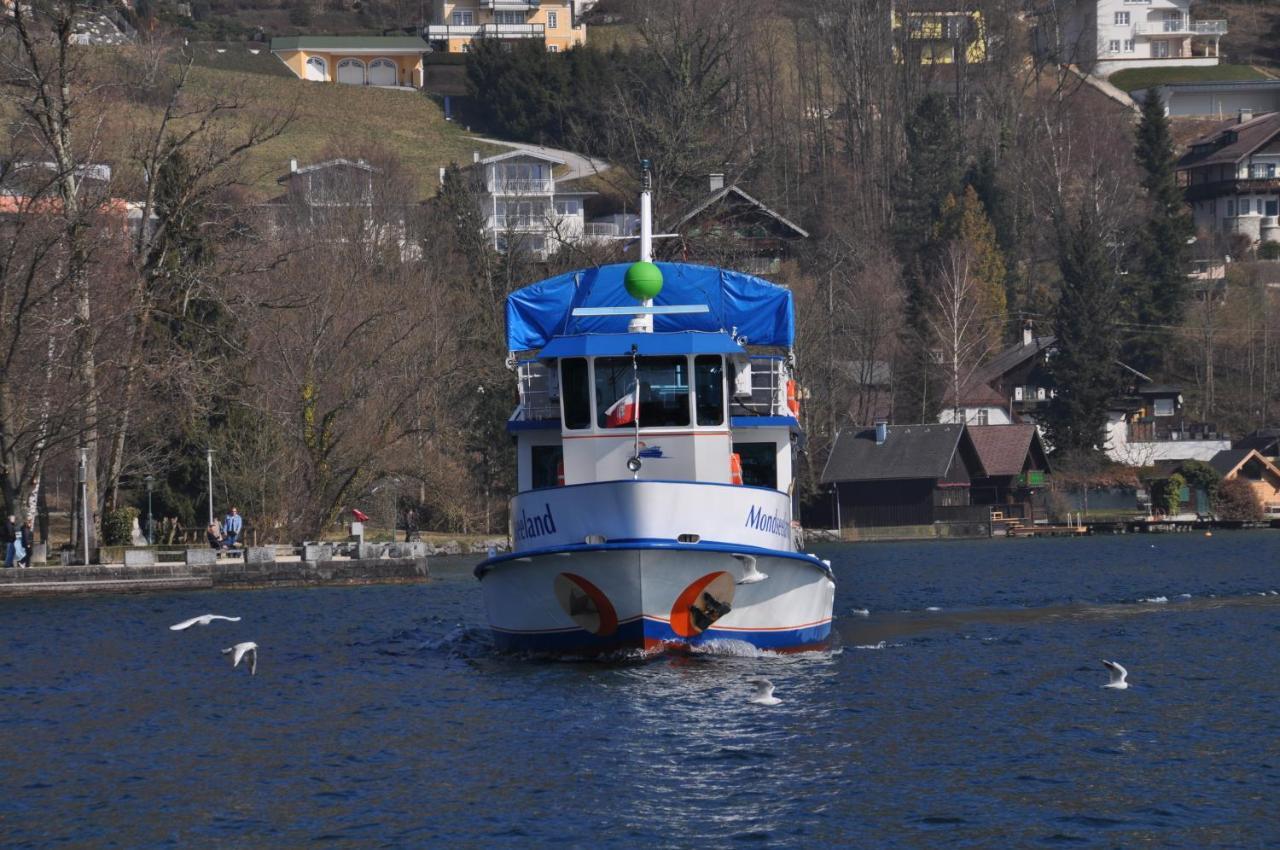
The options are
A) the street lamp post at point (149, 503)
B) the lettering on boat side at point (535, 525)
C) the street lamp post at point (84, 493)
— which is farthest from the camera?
the street lamp post at point (149, 503)

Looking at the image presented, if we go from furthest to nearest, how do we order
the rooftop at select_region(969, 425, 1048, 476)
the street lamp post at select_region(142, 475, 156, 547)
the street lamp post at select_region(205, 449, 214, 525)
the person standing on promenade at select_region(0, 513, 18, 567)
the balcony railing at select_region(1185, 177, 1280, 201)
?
the balcony railing at select_region(1185, 177, 1280, 201), the rooftop at select_region(969, 425, 1048, 476), the street lamp post at select_region(142, 475, 156, 547), the street lamp post at select_region(205, 449, 214, 525), the person standing on promenade at select_region(0, 513, 18, 567)

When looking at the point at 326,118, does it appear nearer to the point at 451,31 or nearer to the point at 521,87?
the point at 521,87

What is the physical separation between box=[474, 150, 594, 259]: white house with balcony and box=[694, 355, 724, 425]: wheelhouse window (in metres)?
69.8

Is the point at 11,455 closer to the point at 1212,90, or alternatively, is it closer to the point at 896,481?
the point at 896,481

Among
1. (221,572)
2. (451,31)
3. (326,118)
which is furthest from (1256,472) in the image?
(451,31)

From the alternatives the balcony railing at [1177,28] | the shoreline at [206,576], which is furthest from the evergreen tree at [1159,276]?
the shoreline at [206,576]

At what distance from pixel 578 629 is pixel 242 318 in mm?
31877

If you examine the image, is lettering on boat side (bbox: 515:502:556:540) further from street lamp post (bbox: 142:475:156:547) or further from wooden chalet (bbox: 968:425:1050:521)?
wooden chalet (bbox: 968:425:1050:521)

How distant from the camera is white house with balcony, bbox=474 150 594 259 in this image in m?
110

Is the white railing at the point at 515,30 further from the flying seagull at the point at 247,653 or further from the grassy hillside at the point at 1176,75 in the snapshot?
the flying seagull at the point at 247,653

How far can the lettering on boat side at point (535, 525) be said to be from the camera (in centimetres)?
2967

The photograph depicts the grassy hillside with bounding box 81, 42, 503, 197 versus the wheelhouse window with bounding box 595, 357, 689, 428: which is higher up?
the grassy hillside with bounding box 81, 42, 503, 197

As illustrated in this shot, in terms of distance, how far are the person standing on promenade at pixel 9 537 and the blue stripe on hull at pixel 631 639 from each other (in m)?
23.8

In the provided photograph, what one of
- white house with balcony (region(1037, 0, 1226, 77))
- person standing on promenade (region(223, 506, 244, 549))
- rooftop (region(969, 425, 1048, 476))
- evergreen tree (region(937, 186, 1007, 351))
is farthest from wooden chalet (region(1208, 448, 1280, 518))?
white house with balcony (region(1037, 0, 1226, 77))
